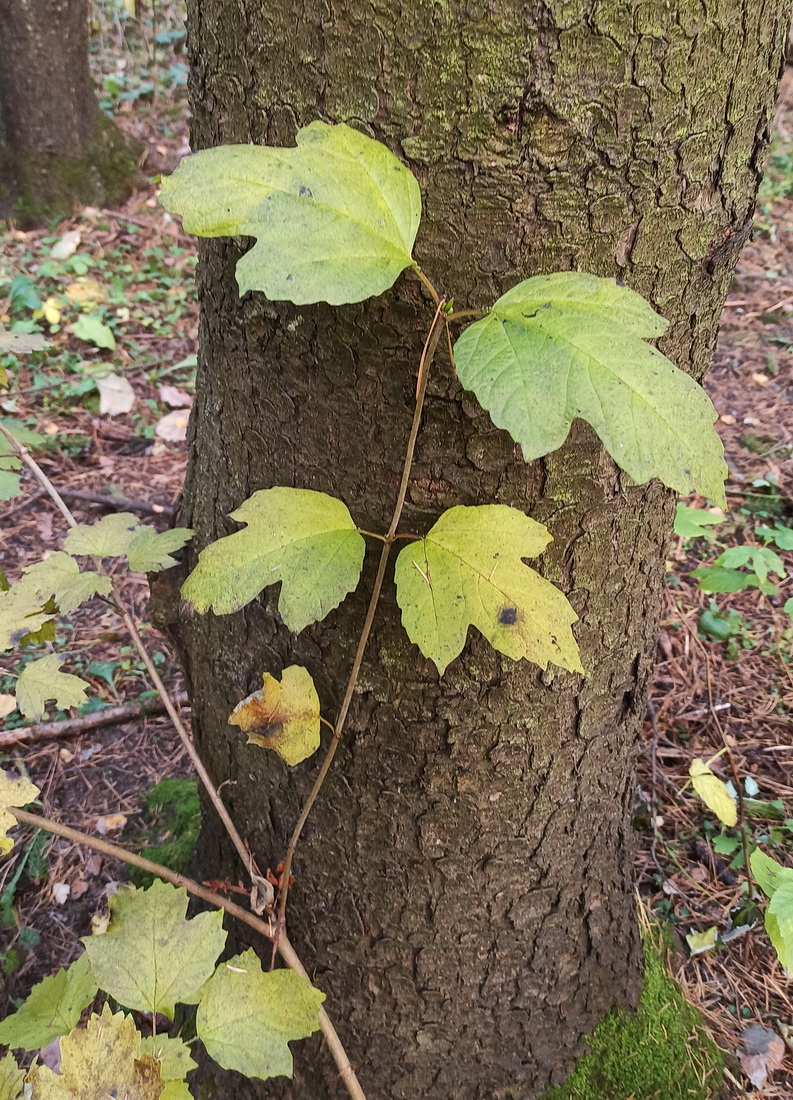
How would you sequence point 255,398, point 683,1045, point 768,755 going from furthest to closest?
point 768,755 < point 683,1045 < point 255,398

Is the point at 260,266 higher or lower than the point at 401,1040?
higher

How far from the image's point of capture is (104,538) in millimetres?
1240

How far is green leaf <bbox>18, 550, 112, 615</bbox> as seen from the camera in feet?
3.68

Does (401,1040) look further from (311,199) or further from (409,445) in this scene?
(311,199)

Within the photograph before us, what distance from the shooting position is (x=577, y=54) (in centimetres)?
71

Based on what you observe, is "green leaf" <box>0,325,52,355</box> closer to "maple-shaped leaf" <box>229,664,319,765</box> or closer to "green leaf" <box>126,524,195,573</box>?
"green leaf" <box>126,524,195,573</box>

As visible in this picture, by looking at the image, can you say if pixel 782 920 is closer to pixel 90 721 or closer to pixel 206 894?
pixel 206 894

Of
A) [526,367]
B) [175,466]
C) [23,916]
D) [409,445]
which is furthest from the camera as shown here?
[175,466]

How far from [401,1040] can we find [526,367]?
1258mm

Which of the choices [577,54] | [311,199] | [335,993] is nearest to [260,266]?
[311,199]

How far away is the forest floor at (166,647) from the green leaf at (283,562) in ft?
2.86

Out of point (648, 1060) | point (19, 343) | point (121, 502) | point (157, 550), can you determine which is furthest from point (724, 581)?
point (121, 502)

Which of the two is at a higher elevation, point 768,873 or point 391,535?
point 391,535

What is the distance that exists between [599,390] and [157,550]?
760mm
